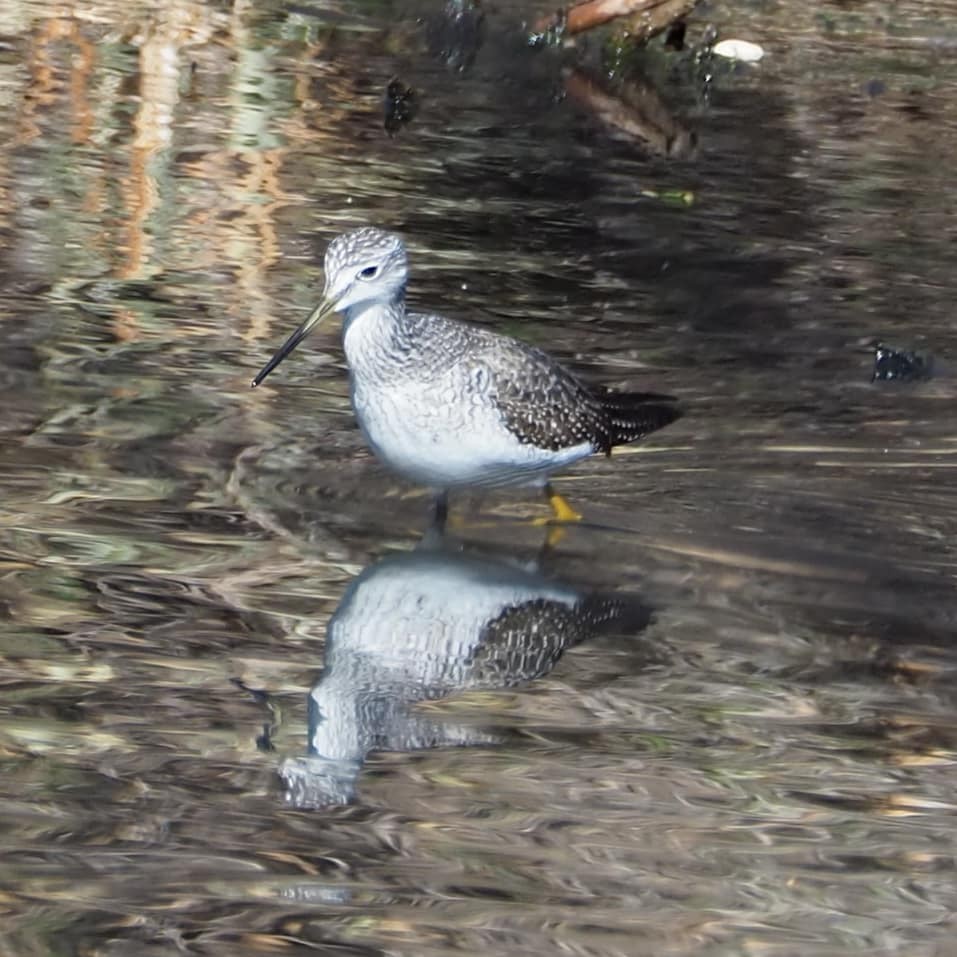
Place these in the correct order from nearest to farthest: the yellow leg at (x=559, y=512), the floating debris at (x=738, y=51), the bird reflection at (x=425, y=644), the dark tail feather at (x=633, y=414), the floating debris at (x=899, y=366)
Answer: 1. the bird reflection at (x=425, y=644)
2. the yellow leg at (x=559, y=512)
3. the dark tail feather at (x=633, y=414)
4. the floating debris at (x=899, y=366)
5. the floating debris at (x=738, y=51)

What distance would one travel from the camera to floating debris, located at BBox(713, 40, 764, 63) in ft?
54.9

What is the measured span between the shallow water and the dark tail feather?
20cm

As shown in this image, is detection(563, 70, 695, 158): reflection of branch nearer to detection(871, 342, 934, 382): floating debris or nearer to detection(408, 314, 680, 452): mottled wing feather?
detection(871, 342, 934, 382): floating debris

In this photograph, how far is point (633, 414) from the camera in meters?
8.46

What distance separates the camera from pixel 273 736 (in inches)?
237

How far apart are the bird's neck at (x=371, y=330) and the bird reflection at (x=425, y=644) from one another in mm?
715

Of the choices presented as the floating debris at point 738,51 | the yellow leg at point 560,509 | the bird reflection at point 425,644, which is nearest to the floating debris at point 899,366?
the yellow leg at point 560,509

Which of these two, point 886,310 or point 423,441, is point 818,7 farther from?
point 423,441

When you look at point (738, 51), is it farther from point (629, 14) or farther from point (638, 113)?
point (638, 113)

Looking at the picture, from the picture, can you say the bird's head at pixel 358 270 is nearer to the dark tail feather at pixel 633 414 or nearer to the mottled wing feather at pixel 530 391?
the mottled wing feather at pixel 530 391

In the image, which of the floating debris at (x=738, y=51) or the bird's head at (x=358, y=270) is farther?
the floating debris at (x=738, y=51)

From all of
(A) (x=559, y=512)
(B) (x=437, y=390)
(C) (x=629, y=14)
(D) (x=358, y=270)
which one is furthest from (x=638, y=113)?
(B) (x=437, y=390)

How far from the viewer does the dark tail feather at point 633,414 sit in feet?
27.5

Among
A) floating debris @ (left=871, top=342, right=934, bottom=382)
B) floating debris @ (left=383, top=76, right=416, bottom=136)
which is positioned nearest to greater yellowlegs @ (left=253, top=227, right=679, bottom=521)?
floating debris @ (left=871, top=342, right=934, bottom=382)
